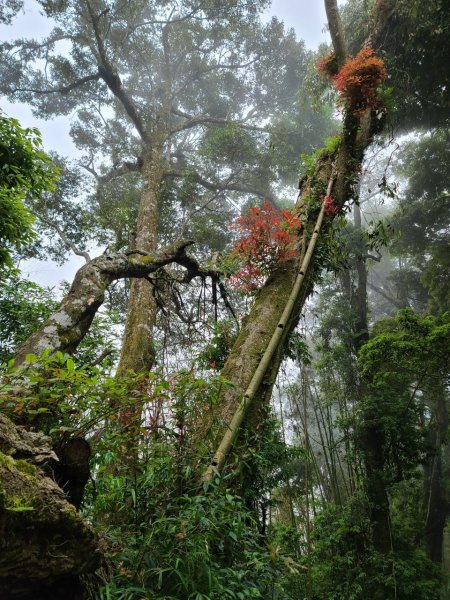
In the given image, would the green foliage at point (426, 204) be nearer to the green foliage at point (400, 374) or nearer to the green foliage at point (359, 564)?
the green foliage at point (400, 374)

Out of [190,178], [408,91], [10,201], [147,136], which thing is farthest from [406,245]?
[10,201]

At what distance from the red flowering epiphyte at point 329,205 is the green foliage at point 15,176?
2.93m

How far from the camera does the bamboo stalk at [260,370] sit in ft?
7.24

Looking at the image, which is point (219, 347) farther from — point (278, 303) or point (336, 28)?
point (336, 28)

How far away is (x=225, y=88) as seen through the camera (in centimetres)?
1728

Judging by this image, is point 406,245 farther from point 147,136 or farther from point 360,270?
point 147,136

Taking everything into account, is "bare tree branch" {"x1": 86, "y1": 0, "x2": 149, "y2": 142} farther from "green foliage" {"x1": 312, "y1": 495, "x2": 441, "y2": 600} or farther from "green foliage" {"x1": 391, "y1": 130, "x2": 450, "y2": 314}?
"green foliage" {"x1": 312, "y1": 495, "x2": 441, "y2": 600}

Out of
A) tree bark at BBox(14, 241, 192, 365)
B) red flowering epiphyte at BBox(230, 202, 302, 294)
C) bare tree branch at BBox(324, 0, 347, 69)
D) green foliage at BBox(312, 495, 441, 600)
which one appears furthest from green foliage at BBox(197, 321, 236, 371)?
green foliage at BBox(312, 495, 441, 600)

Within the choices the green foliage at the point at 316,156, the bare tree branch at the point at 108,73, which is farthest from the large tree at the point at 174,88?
the green foliage at the point at 316,156

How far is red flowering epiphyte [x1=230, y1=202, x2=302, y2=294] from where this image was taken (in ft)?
13.3

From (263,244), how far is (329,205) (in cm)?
105

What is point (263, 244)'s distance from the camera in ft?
13.3

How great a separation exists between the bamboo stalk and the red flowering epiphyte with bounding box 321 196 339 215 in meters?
0.05

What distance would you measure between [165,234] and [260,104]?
1120cm
